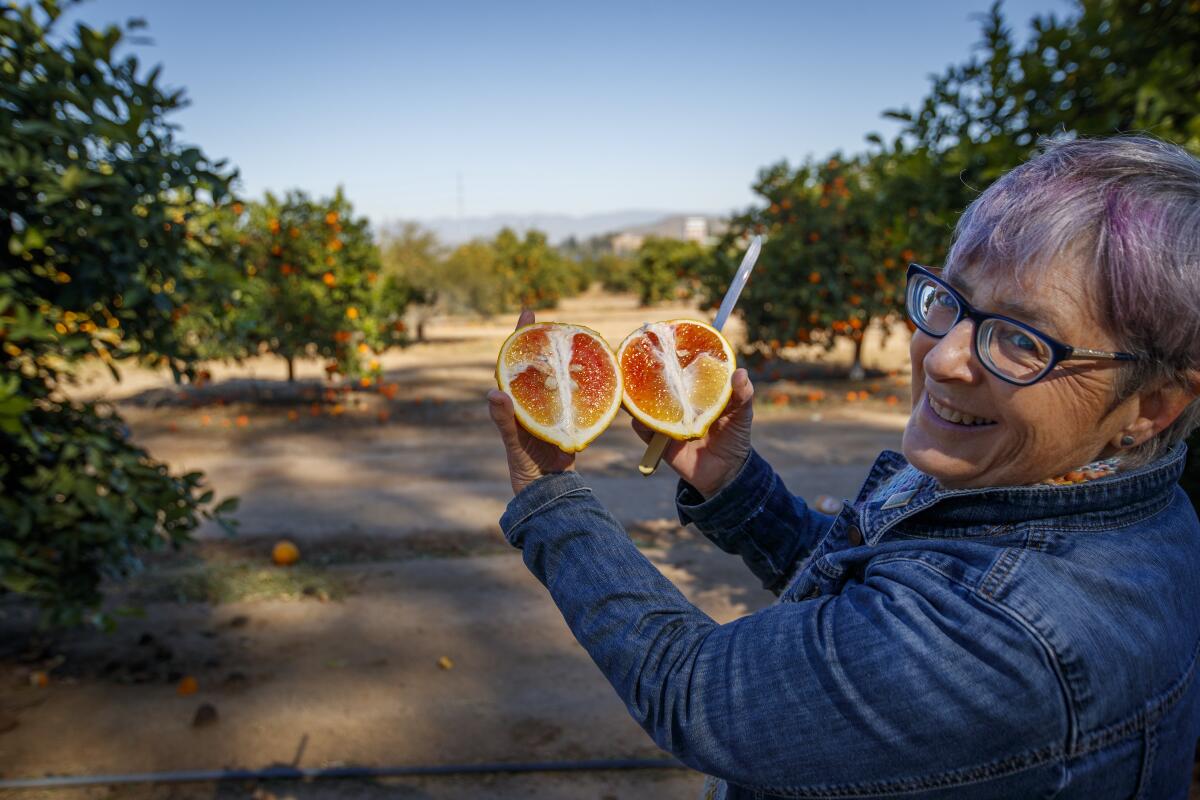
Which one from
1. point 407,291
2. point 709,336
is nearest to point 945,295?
point 709,336

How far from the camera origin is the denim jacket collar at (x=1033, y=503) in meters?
1.21

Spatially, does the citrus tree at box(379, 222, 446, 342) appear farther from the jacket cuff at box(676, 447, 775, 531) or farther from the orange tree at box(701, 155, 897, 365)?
the jacket cuff at box(676, 447, 775, 531)

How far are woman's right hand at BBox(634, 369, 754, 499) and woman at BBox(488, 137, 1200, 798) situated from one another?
45cm

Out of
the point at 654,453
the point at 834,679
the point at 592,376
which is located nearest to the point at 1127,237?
the point at 834,679

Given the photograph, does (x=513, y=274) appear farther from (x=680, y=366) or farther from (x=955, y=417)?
(x=955, y=417)

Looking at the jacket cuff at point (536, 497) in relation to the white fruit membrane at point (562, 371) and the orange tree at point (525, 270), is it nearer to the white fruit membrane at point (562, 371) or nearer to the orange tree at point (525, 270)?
the white fruit membrane at point (562, 371)

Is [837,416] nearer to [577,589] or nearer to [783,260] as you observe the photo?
[783,260]

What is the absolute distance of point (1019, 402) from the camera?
4.00 feet

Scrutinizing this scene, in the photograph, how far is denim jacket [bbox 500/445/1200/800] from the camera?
3.52 ft

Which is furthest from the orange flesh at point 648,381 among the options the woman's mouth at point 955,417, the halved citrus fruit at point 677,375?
the woman's mouth at point 955,417

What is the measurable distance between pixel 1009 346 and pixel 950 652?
0.44m

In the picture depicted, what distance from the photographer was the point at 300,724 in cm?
415

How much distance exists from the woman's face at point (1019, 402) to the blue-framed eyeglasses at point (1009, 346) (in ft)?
0.05

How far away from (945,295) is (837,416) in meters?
11.3
